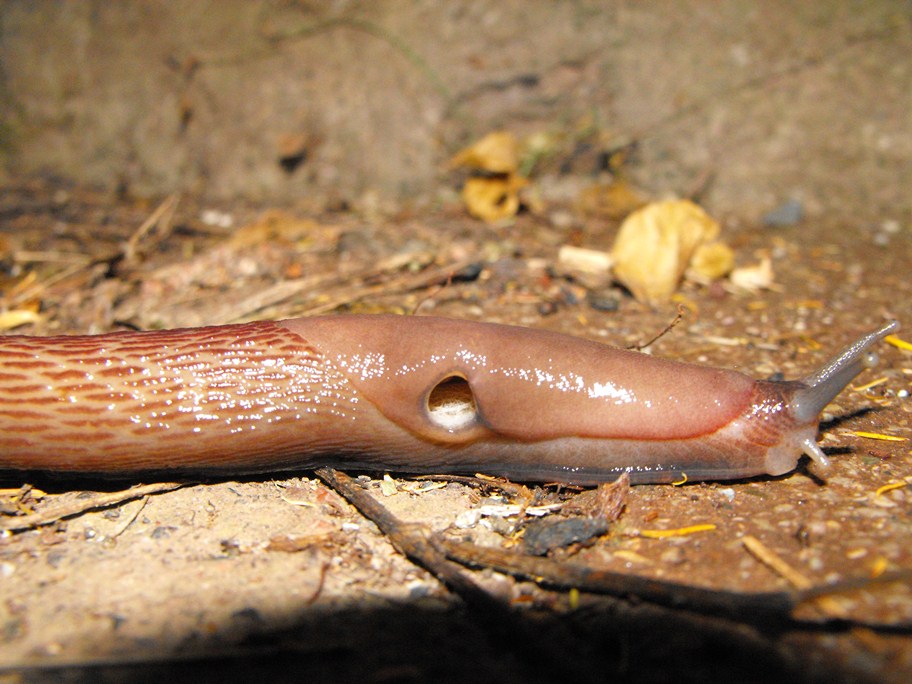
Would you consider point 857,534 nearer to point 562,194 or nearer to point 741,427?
point 741,427

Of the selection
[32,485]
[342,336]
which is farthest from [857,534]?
[32,485]

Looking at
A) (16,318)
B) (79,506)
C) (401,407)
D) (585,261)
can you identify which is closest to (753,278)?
(585,261)

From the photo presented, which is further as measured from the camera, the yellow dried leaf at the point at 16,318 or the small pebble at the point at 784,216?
the small pebble at the point at 784,216

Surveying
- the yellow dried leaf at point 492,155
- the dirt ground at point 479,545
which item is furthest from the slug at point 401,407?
the yellow dried leaf at point 492,155

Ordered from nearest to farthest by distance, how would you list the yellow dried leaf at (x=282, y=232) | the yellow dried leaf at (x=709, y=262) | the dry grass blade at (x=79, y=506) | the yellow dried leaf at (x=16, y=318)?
1. the dry grass blade at (x=79, y=506)
2. the yellow dried leaf at (x=16, y=318)
3. the yellow dried leaf at (x=709, y=262)
4. the yellow dried leaf at (x=282, y=232)

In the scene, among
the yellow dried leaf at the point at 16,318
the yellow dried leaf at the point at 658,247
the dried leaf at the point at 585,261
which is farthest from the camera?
the dried leaf at the point at 585,261

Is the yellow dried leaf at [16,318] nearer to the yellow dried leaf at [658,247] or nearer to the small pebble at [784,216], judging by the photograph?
the yellow dried leaf at [658,247]
